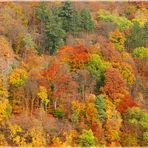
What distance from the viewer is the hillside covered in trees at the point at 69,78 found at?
22688mm

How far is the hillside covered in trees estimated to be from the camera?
2269 centimetres

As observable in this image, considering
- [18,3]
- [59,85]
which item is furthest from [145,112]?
[18,3]

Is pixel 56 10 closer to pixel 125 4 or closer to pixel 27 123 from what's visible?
pixel 125 4

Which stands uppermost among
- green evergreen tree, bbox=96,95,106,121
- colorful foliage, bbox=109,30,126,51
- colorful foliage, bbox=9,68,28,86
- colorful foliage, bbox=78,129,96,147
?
colorful foliage, bbox=109,30,126,51

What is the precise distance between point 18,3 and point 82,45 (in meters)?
5.24

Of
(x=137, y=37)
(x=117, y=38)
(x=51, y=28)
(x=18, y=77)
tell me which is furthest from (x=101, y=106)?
(x=137, y=37)

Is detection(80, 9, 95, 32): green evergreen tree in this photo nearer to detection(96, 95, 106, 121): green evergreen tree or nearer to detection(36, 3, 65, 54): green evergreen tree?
detection(36, 3, 65, 54): green evergreen tree

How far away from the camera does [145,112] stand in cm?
2392

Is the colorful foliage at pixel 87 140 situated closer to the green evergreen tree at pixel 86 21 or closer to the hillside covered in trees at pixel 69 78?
the hillside covered in trees at pixel 69 78

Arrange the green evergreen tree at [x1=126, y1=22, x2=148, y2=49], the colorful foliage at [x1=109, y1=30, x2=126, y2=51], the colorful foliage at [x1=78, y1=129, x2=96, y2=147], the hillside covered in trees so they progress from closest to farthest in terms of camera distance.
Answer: the colorful foliage at [x1=78, y1=129, x2=96, y2=147], the hillside covered in trees, the colorful foliage at [x1=109, y1=30, x2=126, y2=51], the green evergreen tree at [x1=126, y1=22, x2=148, y2=49]

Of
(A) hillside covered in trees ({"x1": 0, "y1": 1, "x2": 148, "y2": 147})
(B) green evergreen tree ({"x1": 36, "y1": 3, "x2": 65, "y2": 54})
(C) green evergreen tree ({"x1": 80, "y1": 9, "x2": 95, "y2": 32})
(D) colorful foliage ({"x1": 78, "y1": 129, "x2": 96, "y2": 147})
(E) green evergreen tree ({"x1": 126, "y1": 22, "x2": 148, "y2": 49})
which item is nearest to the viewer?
(D) colorful foliage ({"x1": 78, "y1": 129, "x2": 96, "y2": 147})

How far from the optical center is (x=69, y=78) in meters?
24.6

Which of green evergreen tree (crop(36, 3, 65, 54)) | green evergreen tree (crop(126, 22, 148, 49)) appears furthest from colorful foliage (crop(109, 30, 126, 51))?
green evergreen tree (crop(36, 3, 65, 54))

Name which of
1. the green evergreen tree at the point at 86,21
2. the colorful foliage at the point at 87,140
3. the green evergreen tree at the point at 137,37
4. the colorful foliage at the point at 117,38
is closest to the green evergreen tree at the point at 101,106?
the colorful foliage at the point at 87,140
